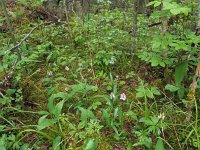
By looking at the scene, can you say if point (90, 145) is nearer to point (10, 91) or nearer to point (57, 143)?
point (57, 143)

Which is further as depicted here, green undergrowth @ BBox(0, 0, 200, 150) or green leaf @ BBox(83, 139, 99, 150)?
green undergrowth @ BBox(0, 0, 200, 150)

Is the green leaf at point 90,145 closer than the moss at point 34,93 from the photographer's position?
Yes

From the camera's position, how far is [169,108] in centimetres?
274

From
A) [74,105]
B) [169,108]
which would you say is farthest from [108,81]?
[169,108]

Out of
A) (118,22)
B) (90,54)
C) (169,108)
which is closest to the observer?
(169,108)

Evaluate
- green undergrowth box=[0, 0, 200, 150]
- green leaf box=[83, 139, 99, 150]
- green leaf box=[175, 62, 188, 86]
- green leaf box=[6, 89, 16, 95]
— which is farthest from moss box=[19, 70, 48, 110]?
green leaf box=[175, 62, 188, 86]

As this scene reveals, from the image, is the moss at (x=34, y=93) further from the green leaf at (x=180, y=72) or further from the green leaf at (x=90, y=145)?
the green leaf at (x=180, y=72)

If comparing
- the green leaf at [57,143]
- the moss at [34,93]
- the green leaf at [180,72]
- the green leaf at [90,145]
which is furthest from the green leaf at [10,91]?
the green leaf at [180,72]

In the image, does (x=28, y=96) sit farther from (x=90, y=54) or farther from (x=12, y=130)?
(x=90, y=54)

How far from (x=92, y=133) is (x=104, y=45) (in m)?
2.05

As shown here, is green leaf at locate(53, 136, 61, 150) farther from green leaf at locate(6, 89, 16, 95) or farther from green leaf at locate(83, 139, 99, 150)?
green leaf at locate(6, 89, 16, 95)

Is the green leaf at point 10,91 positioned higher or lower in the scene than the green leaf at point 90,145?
higher

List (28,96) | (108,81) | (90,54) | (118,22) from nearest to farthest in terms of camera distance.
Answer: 1. (28,96)
2. (108,81)
3. (90,54)
4. (118,22)


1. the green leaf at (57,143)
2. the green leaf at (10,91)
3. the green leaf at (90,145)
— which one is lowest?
the green leaf at (57,143)
